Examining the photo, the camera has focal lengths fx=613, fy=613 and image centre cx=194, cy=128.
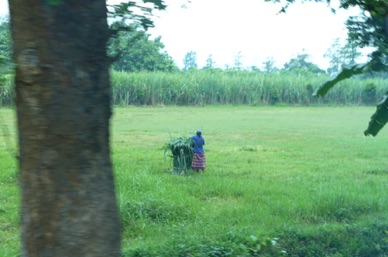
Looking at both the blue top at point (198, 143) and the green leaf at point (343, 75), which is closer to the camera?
the green leaf at point (343, 75)

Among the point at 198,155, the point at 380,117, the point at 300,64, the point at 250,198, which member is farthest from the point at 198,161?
the point at 300,64

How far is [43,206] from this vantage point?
2.66 m

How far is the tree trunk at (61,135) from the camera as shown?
8.71 feet

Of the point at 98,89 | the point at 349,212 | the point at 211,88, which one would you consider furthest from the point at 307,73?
the point at 98,89

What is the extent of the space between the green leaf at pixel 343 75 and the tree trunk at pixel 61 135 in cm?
357

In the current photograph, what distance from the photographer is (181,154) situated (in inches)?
510

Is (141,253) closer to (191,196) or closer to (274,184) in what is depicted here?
(191,196)

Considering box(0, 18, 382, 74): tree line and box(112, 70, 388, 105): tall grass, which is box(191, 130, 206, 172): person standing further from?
box(112, 70, 388, 105): tall grass

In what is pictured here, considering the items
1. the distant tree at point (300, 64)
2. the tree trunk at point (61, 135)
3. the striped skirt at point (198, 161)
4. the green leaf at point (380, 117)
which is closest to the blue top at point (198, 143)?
the striped skirt at point (198, 161)

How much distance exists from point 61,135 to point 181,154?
405 inches

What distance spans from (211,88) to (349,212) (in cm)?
2887

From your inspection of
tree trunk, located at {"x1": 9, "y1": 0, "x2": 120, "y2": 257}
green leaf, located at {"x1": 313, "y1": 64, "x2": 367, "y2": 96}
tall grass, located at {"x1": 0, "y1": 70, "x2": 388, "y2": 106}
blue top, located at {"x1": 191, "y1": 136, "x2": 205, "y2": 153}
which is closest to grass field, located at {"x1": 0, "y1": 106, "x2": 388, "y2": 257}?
tree trunk, located at {"x1": 9, "y1": 0, "x2": 120, "y2": 257}

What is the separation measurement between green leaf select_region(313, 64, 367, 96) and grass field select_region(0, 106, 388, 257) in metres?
1.67

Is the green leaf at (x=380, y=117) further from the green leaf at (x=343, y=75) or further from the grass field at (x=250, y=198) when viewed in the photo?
the grass field at (x=250, y=198)
